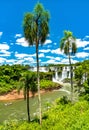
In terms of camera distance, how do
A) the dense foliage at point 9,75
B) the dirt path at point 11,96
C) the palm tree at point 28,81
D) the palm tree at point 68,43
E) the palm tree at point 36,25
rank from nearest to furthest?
the palm tree at point 36,25, the palm tree at point 28,81, the palm tree at point 68,43, the dirt path at point 11,96, the dense foliage at point 9,75

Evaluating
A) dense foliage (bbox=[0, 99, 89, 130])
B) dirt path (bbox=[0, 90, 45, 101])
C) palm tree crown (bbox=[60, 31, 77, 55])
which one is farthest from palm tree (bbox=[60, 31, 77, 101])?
dirt path (bbox=[0, 90, 45, 101])

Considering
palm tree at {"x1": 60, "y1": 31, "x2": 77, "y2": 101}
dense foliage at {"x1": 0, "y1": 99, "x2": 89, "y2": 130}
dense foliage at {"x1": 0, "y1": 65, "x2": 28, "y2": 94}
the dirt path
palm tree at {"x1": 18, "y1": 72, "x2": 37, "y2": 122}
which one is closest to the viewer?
dense foliage at {"x1": 0, "y1": 99, "x2": 89, "y2": 130}

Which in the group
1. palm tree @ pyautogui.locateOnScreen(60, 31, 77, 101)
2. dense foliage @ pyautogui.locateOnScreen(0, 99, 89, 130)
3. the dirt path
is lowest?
dense foliage @ pyautogui.locateOnScreen(0, 99, 89, 130)

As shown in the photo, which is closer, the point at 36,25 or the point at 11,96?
the point at 36,25

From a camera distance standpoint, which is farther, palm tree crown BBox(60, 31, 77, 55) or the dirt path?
the dirt path

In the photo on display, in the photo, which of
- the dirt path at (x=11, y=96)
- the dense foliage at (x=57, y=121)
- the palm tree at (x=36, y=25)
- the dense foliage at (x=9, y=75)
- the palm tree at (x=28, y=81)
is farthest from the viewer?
the dense foliage at (x=9, y=75)

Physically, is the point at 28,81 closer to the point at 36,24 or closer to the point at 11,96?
the point at 36,24

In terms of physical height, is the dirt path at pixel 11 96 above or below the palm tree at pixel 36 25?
below

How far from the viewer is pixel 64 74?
369 feet

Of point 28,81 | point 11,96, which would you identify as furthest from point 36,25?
point 11,96

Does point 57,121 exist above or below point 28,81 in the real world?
below

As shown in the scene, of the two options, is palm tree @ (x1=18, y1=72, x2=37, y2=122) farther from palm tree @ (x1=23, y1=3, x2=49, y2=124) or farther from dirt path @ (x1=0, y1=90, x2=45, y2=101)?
dirt path @ (x1=0, y1=90, x2=45, y2=101)

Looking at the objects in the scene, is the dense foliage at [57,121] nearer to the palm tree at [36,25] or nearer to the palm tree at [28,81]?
the palm tree at [28,81]

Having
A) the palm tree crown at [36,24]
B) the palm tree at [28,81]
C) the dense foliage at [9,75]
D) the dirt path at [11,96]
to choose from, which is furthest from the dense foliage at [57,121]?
the dense foliage at [9,75]
